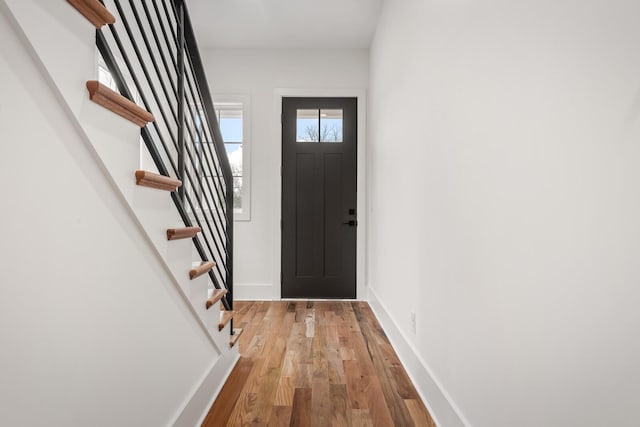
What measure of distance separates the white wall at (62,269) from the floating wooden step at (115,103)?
0.04 m

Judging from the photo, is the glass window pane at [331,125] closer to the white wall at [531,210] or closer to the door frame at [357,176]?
the door frame at [357,176]

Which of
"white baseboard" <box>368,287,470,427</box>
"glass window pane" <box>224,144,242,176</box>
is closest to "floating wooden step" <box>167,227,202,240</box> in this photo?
"white baseboard" <box>368,287,470,427</box>

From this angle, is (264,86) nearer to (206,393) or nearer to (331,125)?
(331,125)

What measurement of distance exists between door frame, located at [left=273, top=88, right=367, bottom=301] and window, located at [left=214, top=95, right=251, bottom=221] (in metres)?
0.32

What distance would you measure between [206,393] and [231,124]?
10.4 feet

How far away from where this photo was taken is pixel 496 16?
1.27m

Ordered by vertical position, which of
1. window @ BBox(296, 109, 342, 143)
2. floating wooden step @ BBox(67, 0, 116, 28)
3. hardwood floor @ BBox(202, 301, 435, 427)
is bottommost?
hardwood floor @ BBox(202, 301, 435, 427)

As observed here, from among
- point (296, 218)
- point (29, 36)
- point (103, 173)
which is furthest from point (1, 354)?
point (296, 218)

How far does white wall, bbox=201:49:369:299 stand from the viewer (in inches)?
171

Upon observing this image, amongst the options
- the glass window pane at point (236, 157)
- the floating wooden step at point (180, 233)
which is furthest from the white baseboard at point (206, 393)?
the glass window pane at point (236, 157)

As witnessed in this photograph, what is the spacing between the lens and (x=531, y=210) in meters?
1.06

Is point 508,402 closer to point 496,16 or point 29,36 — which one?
point 496,16

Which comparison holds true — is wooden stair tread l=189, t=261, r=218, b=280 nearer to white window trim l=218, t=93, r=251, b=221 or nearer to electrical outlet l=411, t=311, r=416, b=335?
electrical outlet l=411, t=311, r=416, b=335

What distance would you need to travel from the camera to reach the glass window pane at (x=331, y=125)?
4.37m
